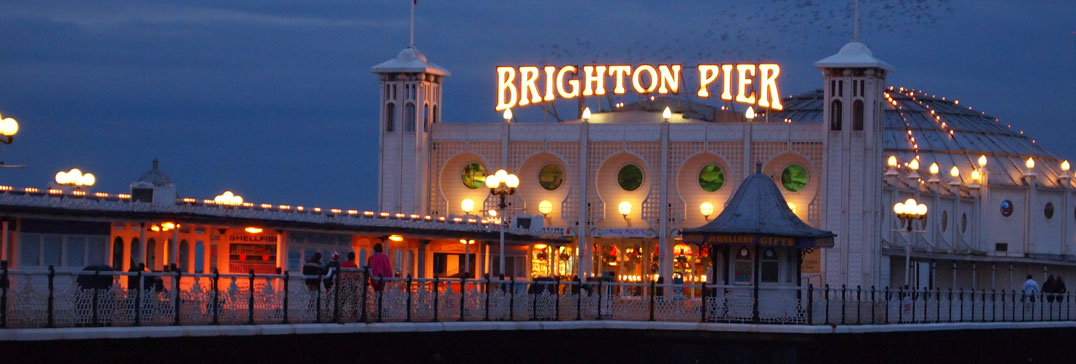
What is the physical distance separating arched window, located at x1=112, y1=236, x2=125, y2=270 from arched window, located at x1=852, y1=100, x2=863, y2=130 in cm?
3133

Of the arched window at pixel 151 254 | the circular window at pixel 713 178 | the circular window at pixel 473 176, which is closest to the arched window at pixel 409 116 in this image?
the circular window at pixel 473 176

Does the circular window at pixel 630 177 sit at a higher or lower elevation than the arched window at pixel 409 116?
lower

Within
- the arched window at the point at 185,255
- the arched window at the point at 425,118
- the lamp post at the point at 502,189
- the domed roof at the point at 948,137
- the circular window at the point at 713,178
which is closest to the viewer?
the arched window at the point at 185,255

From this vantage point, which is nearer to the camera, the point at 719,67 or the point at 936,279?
the point at 719,67

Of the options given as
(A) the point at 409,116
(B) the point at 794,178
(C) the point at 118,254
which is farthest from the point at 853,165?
(C) the point at 118,254

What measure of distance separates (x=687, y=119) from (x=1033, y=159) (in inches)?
1297

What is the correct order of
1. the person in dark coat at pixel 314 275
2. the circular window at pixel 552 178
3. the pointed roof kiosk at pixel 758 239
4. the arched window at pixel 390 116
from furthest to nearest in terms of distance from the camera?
the arched window at pixel 390 116 < the circular window at pixel 552 178 < the pointed roof kiosk at pixel 758 239 < the person in dark coat at pixel 314 275

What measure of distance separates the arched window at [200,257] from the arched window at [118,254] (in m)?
3.70

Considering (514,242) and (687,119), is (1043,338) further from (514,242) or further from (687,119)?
(687,119)

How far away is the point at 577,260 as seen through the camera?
226 feet

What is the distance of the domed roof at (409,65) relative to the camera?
6838cm

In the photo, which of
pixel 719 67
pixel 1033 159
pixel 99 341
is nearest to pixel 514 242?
pixel 719 67

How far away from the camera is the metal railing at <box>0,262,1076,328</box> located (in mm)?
29438

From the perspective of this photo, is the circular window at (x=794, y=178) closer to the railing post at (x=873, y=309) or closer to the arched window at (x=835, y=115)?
the arched window at (x=835, y=115)
